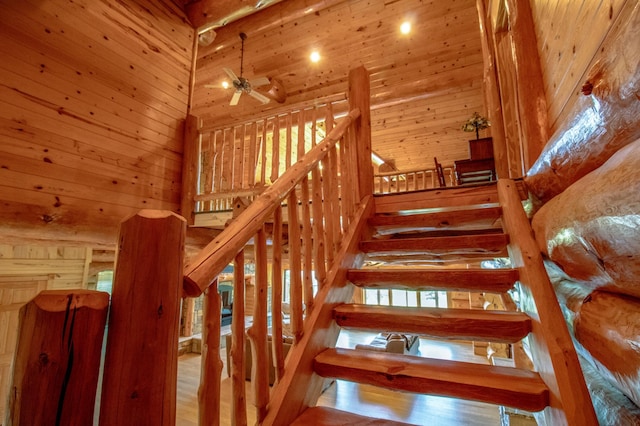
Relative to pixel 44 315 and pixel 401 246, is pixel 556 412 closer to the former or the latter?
pixel 401 246

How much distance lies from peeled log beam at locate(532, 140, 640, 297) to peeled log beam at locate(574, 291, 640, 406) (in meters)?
0.05

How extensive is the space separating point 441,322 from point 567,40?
149 cm

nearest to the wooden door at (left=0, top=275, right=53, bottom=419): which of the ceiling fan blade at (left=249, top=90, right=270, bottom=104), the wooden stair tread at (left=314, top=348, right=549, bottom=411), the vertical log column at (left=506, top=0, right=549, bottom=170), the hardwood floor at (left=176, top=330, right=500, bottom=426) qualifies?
the hardwood floor at (left=176, top=330, right=500, bottom=426)

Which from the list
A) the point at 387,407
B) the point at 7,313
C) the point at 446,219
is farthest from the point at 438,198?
the point at 7,313

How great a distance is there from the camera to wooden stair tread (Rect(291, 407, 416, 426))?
1.06 meters

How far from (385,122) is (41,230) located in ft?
20.6

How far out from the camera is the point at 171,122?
3146mm

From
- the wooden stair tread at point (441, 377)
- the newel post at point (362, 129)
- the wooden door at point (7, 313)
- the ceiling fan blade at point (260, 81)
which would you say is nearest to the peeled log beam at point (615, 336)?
the wooden stair tread at point (441, 377)

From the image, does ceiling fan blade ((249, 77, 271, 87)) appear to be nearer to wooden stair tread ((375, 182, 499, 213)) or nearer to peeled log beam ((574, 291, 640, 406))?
wooden stair tread ((375, 182, 499, 213))

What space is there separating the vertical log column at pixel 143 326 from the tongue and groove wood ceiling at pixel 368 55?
3669 mm

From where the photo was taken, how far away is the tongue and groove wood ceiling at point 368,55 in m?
4.73

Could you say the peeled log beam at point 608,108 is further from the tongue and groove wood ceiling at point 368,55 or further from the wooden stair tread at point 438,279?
the tongue and groove wood ceiling at point 368,55

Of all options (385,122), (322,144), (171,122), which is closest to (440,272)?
(322,144)

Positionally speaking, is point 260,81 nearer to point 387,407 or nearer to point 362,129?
point 362,129
